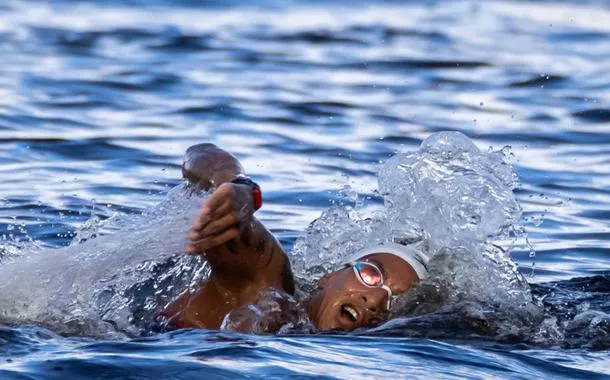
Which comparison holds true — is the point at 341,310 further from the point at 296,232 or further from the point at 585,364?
the point at 296,232

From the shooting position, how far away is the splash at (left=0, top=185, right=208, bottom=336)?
22.0 ft

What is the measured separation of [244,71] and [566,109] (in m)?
3.95

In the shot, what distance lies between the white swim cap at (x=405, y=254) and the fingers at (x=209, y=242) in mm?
996

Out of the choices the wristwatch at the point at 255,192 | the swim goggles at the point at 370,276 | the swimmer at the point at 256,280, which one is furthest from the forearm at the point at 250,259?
the swim goggles at the point at 370,276

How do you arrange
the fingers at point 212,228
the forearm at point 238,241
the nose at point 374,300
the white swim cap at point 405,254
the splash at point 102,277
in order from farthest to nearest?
the white swim cap at point 405,254
the nose at point 374,300
the splash at point 102,277
the forearm at point 238,241
the fingers at point 212,228

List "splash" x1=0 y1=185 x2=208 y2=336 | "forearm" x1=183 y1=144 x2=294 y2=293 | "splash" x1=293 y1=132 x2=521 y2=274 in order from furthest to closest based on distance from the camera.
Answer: "splash" x1=293 y1=132 x2=521 y2=274
"splash" x1=0 y1=185 x2=208 y2=336
"forearm" x1=183 y1=144 x2=294 y2=293

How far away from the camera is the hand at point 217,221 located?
621cm

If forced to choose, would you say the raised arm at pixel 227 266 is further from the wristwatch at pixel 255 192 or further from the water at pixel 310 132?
the water at pixel 310 132

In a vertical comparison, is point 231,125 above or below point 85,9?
below

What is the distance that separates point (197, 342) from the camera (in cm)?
627

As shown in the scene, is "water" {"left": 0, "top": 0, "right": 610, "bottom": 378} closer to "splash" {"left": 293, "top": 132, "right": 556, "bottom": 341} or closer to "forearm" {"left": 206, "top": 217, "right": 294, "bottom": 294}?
"splash" {"left": 293, "top": 132, "right": 556, "bottom": 341}

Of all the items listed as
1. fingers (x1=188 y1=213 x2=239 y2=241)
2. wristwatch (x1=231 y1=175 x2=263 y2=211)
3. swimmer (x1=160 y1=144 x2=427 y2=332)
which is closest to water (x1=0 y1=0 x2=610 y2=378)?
swimmer (x1=160 y1=144 x2=427 y2=332)

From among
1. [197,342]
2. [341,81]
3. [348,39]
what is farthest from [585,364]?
[348,39]

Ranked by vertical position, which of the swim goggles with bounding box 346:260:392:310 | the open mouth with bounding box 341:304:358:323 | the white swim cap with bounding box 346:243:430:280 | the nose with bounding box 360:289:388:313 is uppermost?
the white swim cap with bounding box 346:243:430:280
